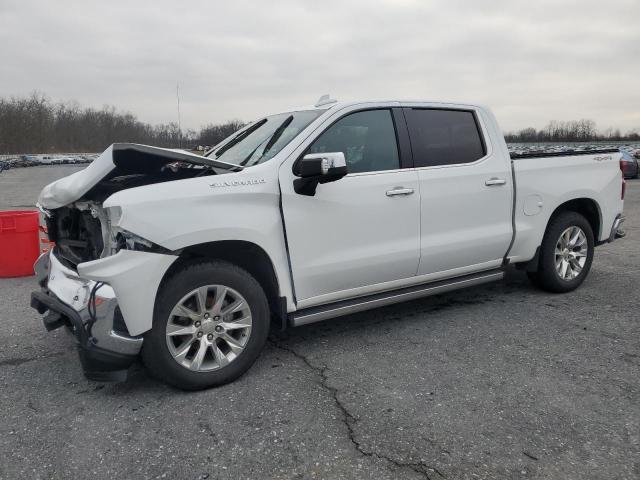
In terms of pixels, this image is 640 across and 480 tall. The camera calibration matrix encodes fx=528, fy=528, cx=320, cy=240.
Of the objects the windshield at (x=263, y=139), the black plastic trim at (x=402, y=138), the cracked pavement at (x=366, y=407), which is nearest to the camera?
the cracked pavement at (x=366, y=407)

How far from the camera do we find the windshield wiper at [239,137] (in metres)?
4.70

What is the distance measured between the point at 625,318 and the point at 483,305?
120 centimetres

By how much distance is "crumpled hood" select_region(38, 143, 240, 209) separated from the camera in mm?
3213

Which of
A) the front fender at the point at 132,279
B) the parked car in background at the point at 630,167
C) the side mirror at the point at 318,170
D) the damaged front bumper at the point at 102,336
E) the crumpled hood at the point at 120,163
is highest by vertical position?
the crumpled hood at the point at 120,163

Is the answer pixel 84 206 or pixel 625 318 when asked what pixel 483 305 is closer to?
pixel 625 318

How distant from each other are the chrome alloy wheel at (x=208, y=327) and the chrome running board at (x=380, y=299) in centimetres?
44

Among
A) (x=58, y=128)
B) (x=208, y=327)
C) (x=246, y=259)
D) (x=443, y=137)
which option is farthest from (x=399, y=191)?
(x=58, y=128)

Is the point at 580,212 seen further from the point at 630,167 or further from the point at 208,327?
the point at 630,167

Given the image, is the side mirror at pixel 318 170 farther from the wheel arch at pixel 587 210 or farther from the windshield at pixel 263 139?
the wheel arch at pixel 587 210

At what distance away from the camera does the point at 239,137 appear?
4.81m

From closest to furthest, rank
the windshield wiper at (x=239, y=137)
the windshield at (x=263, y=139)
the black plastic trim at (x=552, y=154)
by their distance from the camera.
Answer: the windshield at (x=263, y=139), the windshield wiper at (x=239, y=137), the black plastic trim at (x=552, y=154)

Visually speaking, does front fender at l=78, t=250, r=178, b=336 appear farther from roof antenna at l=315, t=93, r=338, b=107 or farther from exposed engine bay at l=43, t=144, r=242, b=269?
roof antenna at l=315, t=93, r=338, b=107

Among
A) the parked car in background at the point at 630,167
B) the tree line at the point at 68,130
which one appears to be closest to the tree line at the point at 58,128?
the tree line at the point at 68,130

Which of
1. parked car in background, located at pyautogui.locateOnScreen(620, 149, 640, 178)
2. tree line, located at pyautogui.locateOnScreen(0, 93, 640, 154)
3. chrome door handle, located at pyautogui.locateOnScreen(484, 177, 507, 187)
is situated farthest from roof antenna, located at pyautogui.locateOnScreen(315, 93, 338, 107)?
tree line, located at pyautogui.locateOnScreen(0, 93, 640, 154)
